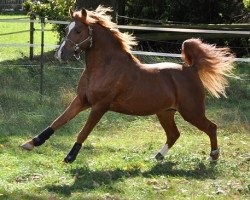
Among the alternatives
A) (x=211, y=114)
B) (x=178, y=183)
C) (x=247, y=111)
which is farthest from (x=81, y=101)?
(x=247, y=111)

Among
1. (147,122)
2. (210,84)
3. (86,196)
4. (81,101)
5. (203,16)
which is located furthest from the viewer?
(203,16)

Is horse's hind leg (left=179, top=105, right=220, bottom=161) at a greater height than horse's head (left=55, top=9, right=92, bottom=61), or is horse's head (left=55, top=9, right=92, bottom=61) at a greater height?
horse's head (left=55, top=9, right=92, bottom=61)

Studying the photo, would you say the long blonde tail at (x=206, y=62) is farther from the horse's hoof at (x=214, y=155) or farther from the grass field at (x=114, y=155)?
the grass field at (x=114, y=155)

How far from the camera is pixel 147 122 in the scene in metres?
11.0

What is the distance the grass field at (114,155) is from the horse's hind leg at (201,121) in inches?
5.8

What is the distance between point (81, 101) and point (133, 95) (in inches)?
26.0

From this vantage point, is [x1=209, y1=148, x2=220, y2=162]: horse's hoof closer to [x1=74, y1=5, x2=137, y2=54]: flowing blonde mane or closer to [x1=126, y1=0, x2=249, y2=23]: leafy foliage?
[x1=74, y1=5, x2=137, y2=54]: flowing blonde mane

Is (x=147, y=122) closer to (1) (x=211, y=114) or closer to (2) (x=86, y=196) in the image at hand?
(1) (x=211, y=114)

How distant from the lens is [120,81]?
24.9 ft

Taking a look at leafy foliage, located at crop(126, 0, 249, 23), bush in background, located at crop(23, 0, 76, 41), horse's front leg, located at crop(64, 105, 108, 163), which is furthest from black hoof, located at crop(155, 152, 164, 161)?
leafy foliage, located at crop(126, 0, 249, 23)

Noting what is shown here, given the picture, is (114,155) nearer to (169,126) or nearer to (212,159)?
(169,126)

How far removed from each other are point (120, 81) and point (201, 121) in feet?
4.23

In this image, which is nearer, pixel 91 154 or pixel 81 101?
pixel 81 101

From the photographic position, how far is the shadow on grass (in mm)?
6445
